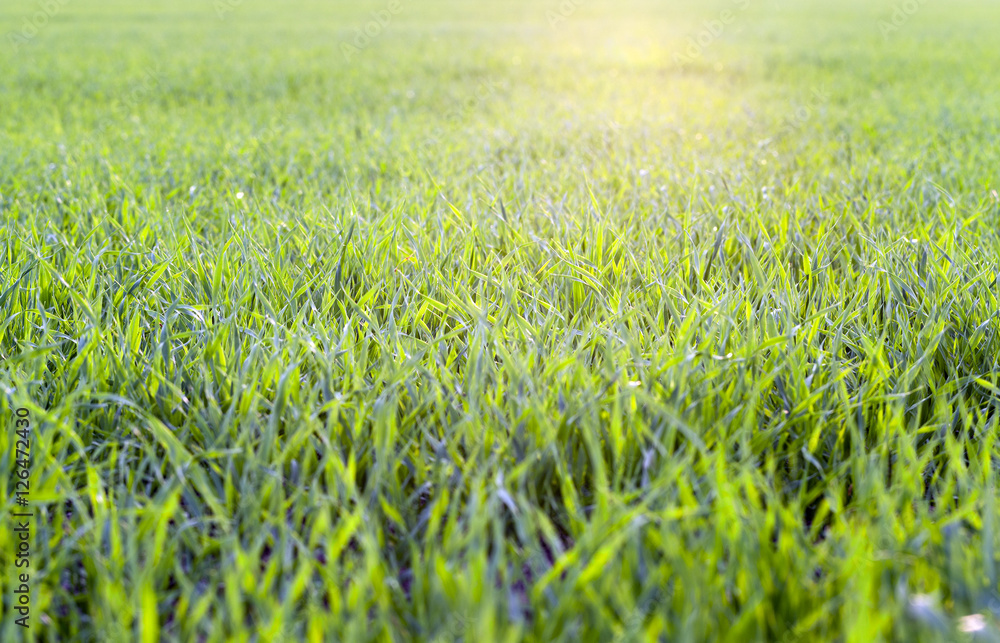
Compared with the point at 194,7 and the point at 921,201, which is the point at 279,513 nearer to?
the point at 921,201

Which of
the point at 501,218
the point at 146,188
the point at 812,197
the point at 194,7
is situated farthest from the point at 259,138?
the point at 194,7

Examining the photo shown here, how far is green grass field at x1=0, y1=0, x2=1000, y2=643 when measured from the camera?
925 millimetres

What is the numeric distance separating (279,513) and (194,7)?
20535mm

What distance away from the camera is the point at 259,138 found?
4.02 m

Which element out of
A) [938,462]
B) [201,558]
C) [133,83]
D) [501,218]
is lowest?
[938,462]

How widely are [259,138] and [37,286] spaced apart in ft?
7.74

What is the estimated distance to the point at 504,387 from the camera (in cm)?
138

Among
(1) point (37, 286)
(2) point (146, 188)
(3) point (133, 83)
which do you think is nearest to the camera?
(1) point (37, 286)

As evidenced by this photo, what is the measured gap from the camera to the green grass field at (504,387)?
0.92 m

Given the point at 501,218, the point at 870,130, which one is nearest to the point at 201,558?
the point at 501,218

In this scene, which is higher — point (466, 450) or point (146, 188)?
point (146, 188)

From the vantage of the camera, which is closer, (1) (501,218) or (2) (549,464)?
(2) (549,464)

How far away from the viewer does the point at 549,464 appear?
47.3 inches

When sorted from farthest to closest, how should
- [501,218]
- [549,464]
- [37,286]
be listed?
[501,218], [37,286], [549,464]
